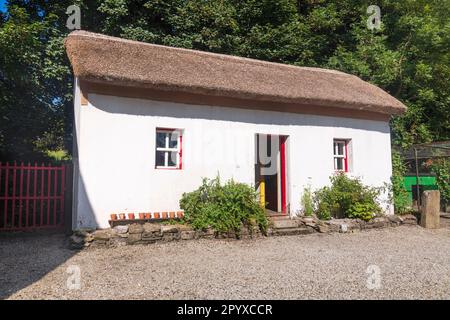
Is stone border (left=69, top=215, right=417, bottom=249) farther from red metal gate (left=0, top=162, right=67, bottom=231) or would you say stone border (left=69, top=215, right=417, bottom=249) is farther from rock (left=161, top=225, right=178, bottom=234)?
red metal gate (left=0, top=162, right=67, bottom=231)

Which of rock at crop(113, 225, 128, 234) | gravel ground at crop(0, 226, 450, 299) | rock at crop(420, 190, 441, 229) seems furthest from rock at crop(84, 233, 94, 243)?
rock at crop(420, 190, 441, 229)

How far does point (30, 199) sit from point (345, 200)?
7.51 m

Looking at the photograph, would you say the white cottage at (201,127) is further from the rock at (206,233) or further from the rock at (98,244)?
the rock at (206,233)

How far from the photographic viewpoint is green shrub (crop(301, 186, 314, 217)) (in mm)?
8250

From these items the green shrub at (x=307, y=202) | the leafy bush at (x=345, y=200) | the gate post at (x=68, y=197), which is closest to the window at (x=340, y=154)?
the leafy bush at (x=345, y=200)

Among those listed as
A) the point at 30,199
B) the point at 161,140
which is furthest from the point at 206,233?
the point at 30,199

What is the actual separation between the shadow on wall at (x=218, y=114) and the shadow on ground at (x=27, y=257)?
9.46ft

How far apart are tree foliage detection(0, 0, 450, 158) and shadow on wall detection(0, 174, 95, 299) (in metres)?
3.55

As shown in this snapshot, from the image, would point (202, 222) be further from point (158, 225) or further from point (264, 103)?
point (264, 103)

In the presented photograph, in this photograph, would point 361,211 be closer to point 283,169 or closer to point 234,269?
point 283,169

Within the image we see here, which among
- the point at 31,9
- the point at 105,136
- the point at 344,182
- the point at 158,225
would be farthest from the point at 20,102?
the point at 344,182

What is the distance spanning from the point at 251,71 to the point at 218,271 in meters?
6.08

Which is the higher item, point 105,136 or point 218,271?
point 105,136

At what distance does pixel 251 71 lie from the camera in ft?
29.6
